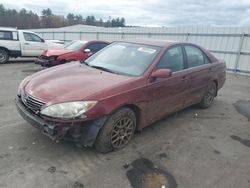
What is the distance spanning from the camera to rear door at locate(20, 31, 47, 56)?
465 inches

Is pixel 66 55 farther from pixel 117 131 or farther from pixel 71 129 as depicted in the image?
pixel 71 129

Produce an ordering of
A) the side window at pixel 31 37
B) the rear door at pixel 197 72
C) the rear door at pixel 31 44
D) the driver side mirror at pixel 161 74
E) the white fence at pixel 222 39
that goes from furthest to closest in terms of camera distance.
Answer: the side window at pixel 31 37, the rear door at pixel 31 44, the white fence at pixel 222 39, the rear door at pixel 197 72, the driver side mirror at pixel 161 74

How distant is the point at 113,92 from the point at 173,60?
166cm

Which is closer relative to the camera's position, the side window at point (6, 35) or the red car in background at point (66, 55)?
the red car in background at point (66, 55)

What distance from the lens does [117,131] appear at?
329cm

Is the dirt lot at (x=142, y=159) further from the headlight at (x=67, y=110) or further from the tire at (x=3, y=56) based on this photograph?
the tire at (x=3, y=56)

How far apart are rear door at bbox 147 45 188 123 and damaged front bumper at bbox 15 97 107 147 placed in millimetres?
1029

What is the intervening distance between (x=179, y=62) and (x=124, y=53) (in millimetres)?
1088

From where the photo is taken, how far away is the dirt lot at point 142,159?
2.72 meters

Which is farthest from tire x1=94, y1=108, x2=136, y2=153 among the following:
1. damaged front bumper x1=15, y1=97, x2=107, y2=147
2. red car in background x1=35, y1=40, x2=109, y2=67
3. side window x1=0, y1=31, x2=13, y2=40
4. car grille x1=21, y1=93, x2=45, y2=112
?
side window x1=0, y1=31, x2=13, y2=40

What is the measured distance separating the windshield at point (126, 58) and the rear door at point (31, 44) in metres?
8.88

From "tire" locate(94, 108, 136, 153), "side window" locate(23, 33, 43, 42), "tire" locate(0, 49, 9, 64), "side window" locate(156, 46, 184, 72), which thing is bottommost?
"tire" locate(0, 49, 9, 64)

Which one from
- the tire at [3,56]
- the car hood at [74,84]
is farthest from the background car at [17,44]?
the car hood at [74,84]

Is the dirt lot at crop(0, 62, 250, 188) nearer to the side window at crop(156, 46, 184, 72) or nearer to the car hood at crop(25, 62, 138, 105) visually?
the car hood at crop(25, 62, 138, 105)
